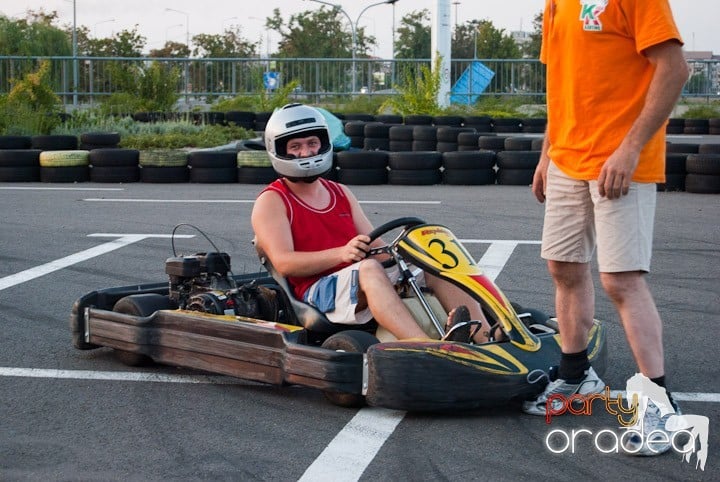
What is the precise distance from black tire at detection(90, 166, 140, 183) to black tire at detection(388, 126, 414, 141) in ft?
18.2

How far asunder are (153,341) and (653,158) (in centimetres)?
238

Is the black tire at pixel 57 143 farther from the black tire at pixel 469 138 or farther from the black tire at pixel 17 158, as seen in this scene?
the black tire at pixel 469 138

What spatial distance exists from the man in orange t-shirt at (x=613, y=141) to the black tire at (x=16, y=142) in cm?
1327

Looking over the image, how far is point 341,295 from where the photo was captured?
16.2 feet

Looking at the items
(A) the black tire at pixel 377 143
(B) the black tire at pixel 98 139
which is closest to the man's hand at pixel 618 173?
(B) the black tire at pixel 98 139

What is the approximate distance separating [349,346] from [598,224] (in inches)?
44.1

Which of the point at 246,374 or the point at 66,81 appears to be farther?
the point at 66,81

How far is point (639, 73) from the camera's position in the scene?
13.3ft

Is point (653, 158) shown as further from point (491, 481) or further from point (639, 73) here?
point (491, 481)

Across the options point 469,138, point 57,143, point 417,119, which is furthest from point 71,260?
point 417,119

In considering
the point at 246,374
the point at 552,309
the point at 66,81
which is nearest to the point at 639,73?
the point at 246,374

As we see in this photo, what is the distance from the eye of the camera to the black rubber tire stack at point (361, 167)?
14422 millimetres

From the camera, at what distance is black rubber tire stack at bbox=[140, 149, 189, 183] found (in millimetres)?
14953

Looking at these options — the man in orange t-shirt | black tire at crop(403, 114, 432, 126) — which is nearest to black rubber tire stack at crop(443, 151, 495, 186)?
black tire at crop(403, 114, 432, 126)
